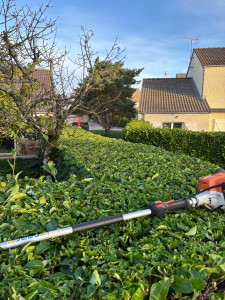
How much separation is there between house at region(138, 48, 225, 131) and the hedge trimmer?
15924 mm

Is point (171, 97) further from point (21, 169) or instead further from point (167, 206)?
point (167, 206)

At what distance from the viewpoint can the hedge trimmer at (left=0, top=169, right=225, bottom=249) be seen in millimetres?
1596

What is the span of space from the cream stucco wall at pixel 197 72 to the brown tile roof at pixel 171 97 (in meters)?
0.49

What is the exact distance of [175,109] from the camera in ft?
58.5

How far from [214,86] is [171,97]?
11.6 ft

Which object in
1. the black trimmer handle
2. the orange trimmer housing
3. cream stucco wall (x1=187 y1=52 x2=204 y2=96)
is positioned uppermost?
cream stucco wall (x1=187 y1=52 x2=204 y2=96)

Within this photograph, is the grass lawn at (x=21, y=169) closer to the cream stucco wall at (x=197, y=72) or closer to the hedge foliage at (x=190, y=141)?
the hedge foliage at (x=190, y=141)

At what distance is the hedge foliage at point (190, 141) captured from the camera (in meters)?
10.5

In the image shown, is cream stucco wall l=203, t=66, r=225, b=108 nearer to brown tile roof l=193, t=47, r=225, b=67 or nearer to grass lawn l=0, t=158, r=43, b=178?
brown tile roof l=193, t=47, r=225, b=67

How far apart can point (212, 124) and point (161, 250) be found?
18838 millimetres

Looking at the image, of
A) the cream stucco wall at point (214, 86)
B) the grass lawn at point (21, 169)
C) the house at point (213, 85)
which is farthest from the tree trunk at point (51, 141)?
the cream stucco wall at point (214, 86)

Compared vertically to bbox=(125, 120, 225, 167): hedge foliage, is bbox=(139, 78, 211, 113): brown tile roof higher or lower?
higher

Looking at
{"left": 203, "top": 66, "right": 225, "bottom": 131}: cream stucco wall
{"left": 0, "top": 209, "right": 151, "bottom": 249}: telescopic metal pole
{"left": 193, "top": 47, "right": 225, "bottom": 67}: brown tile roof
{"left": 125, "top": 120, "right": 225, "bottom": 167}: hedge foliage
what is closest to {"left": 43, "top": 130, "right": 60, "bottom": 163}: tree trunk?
{"left": 0, "top": 209, "right": 151, "bottom": 249}: telescopic metal pole

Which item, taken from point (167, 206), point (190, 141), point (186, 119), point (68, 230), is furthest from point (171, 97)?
point (68, 230)
